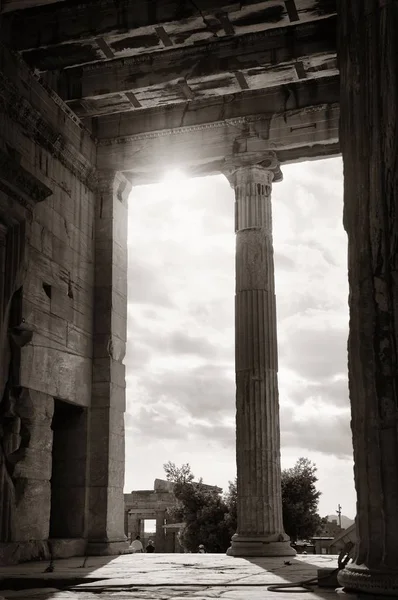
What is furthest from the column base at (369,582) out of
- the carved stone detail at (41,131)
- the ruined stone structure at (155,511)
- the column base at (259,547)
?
the ruined stone structure at (155,511)

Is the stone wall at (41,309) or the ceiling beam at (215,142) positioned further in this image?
the ceiling beam at (215,142)

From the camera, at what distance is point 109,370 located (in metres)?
17.5

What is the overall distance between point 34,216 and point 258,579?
28.2ft

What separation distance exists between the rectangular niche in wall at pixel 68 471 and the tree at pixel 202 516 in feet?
55.2

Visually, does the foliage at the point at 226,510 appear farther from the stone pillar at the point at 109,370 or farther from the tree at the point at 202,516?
the stone pillar at the point at 109,370

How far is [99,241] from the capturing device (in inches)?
725

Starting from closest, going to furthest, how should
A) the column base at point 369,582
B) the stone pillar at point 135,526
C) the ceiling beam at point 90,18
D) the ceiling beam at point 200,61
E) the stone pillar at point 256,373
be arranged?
the column base at point 369,582
the ceiling beam at point 90,18
the ceiling beam at point 200,61
the stone pillar at point 256,373
the stone pillar at point 135,526

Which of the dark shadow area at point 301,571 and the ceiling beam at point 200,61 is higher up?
the ceiling beam at point 200,61

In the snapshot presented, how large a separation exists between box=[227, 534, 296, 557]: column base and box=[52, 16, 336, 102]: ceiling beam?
369 inches

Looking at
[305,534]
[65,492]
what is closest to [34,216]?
[65,492]

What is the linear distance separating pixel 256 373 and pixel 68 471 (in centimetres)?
452

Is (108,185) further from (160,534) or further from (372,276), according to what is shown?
(160,534)

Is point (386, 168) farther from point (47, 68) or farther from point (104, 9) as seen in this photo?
point (47, 68)

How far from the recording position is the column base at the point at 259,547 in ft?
51.6
